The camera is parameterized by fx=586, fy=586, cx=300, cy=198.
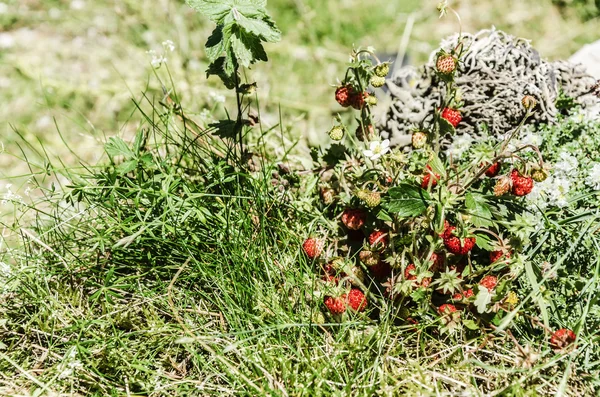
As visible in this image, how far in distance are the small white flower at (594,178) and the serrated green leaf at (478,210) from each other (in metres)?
0.42

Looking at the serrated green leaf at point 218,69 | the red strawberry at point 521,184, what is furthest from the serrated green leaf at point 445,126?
the serrated green leaf at point 218,69

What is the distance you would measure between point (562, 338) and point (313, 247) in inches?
29.9

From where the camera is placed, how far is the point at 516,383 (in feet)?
4.94

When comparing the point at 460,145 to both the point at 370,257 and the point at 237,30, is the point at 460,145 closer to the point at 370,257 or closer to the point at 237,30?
the point at 370,257

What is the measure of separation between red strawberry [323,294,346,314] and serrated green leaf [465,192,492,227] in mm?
441

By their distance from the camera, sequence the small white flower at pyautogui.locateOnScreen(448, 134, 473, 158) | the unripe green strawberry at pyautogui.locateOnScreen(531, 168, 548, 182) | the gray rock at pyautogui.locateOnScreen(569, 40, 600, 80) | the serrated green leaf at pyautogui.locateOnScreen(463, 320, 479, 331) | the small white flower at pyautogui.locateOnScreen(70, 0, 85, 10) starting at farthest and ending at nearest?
1. the small white flower at pyautogui.locateOnScreen(70, 0, 85, 10)
2. the gray rock at pyautogui.locateOnScreen(569, 40, 600, 80)
3. the small white flower at pyautogui.locateOnScreen(448, 134, 473, 158)
4. the serrated green leaf at pyautogui.locateOnScreen(463, 320, 479, 331)
5. the unripe green strawberry at pyautogui.locateOnScreen(531, 168, 548, 182)

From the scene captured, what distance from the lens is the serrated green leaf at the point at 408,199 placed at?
1.62m

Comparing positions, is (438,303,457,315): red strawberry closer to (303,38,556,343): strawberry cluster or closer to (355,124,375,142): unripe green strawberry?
(303,38,556,343): strawberry cluster

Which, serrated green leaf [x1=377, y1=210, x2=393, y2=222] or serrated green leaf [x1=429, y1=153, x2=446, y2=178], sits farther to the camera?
serrated green leaf [x1=377, y1=210, x2=393, y2=222]

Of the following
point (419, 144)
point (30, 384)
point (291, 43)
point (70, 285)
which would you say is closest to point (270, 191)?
point (419, 144)

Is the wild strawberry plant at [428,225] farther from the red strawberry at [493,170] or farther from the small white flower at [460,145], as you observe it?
the small white flower at [460,145]

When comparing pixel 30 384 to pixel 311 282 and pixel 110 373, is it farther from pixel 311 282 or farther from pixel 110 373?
pixel 311 282

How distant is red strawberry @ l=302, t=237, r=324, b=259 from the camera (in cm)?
187

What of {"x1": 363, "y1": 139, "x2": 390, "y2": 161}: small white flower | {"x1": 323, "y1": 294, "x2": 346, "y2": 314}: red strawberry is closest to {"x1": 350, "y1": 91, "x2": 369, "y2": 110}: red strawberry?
{"x1": 363, "y1": 139, "x2": 390, "y2": 161}: small white flower
